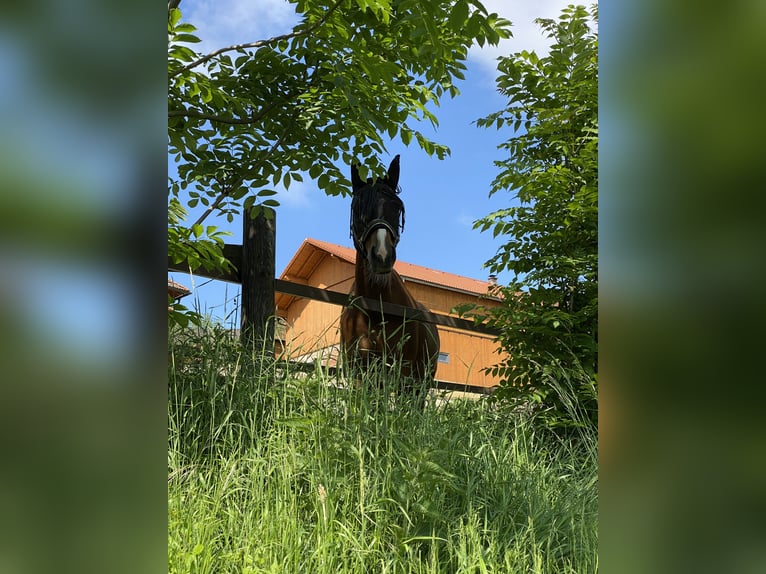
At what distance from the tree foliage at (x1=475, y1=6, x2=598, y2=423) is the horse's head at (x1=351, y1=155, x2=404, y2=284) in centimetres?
119

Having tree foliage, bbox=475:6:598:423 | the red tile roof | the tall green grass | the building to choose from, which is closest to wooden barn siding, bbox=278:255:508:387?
the building

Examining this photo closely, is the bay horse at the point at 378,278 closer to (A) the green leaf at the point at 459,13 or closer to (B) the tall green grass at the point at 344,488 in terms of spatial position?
(B) the tall green grass at the point at 344,488

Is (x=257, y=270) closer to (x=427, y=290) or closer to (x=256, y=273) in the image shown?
(x=256, y=273)

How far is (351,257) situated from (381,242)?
41.4ft

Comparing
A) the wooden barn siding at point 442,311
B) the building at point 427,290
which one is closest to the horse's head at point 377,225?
the wooden barn siding at point 442,311

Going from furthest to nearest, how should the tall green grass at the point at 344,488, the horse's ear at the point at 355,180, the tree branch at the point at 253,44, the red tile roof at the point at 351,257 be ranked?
the red tile roof at the point at 351,257
the horse's ear at the point at 355,180
the tree branch at the point at 253,44
the tall green grass at the point at 344,488

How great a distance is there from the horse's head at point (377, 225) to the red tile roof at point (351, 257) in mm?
12278

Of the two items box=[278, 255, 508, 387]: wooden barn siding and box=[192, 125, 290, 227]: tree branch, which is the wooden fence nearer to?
box=[192, 125, 290, 227]: tree branch

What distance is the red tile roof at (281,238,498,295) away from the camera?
18.3 metres

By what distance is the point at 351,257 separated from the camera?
1759cm

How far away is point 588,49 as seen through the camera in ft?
19.2

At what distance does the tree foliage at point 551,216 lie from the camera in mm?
5629
